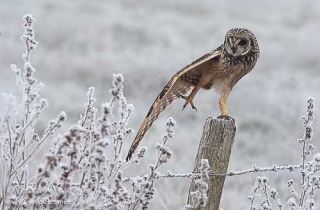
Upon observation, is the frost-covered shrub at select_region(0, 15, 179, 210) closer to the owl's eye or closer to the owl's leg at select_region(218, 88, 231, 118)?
the owl's leg at select_region(218, 88, 231, 118)

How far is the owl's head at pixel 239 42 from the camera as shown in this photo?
436cm

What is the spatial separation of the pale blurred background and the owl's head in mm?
3353

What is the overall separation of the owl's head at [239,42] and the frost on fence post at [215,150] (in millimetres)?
444

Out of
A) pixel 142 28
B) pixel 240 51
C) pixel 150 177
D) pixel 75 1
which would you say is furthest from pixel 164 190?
pixel 75 1

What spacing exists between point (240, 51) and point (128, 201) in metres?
1.03

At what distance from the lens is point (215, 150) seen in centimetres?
406

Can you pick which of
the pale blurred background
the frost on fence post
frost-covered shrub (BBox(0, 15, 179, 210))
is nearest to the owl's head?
the frost on fence post

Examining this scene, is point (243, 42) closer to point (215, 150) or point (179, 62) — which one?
point (215, 150)

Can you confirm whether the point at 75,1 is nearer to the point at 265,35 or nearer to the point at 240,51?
the point at 265,35

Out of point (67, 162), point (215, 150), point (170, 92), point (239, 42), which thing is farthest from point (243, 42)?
point (67, 162)

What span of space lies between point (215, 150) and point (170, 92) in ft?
1.47

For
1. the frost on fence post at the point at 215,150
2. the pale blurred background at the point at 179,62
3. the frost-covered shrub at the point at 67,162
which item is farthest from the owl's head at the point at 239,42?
the pale blurred background at the point at 179,62

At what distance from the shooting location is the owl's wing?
4.22 m

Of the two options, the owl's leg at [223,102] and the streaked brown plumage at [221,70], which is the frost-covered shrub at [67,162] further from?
the owl's leg at [223,102]
